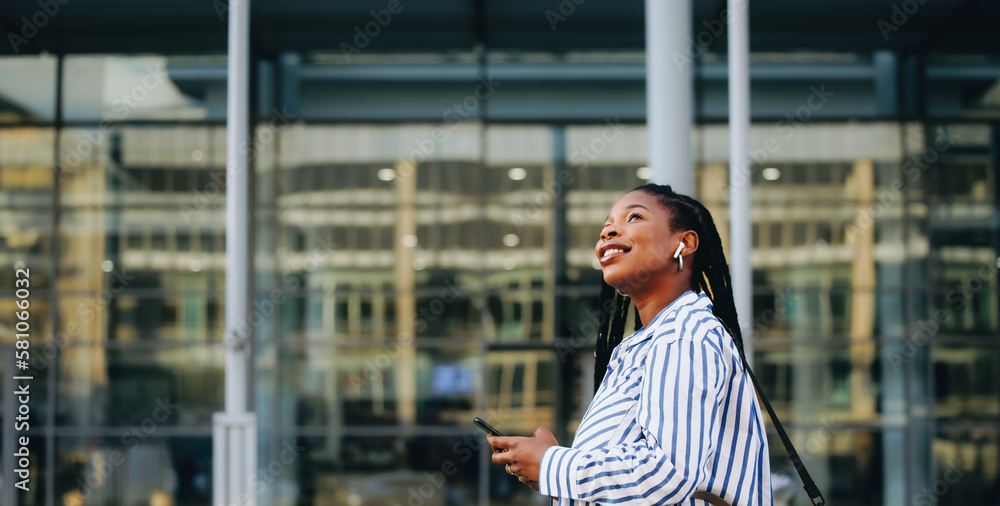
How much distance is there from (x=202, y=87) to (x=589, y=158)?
532 cm

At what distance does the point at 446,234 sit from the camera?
1134 cm

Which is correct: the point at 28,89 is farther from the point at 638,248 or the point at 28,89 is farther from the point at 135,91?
the point at 638,248

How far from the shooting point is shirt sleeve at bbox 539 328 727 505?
4.18ft

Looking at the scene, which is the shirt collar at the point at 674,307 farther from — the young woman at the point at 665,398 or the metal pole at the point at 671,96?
the metal pole at the point at 671,96

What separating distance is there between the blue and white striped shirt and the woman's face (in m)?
0.08
